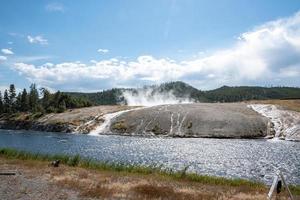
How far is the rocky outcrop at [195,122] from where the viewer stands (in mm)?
121688

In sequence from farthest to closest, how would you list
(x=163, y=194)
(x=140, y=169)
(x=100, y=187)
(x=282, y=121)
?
(x=282, y=121) → (x=140, y=169) → (x=100, y=187) → (x=163, y=194)

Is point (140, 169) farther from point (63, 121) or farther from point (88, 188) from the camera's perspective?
point (63, 121)

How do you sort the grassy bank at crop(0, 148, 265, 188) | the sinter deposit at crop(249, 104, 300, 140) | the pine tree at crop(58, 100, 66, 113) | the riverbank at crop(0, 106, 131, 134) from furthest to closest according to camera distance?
the pine tree at crop(58, 100, 66, 113), the riverbank at crop(0, 106, 131, 134), the sinter deposit at crop(249, 104, 300, 140), the grassy bank at crop(0, 148, 265, 188)

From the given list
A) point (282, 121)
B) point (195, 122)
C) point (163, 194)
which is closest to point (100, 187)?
point (163, 194)

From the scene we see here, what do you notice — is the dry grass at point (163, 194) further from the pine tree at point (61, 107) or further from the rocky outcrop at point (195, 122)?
the pine tree at point (61, 107)

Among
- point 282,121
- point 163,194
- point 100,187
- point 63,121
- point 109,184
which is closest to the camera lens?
point 163,194

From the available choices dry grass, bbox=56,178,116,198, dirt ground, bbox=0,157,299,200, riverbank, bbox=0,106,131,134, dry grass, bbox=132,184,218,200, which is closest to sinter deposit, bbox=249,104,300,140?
riverbank, bbox=0,106,131,134

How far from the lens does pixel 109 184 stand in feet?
102

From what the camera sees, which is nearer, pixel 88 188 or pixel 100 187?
pixel 88 188

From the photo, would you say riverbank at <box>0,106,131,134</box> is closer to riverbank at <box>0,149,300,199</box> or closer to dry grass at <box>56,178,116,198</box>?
riverbank at <box>0,149,300,199</box>

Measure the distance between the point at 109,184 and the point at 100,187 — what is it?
1516 millimetres

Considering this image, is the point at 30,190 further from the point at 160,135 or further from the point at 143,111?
the point at 143,111

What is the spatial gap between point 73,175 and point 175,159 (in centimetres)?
3270

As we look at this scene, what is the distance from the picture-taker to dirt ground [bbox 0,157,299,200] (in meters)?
27.2
